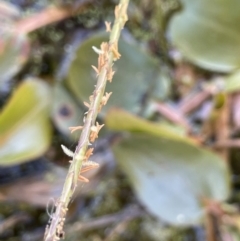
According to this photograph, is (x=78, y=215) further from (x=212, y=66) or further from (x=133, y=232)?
(x=212, y=66)

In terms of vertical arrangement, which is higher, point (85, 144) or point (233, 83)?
point (85, 144)

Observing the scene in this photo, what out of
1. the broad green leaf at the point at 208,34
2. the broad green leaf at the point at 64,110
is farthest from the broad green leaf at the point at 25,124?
the broad green leaf at the point at 208,34

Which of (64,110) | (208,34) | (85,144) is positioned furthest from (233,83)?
(85,144)

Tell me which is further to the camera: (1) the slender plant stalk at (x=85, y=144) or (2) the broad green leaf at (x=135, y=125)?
(2) the broad green leaf at (x=135, y=125)

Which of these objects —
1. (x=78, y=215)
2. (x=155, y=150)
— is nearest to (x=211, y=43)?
(x=155, y=150)

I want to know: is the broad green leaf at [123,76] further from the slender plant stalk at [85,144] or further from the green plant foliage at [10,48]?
the slender plant stalk at [85,144]

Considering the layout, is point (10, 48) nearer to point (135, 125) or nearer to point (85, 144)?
point (135, 125)

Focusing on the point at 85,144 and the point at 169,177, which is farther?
the point at 169,177
